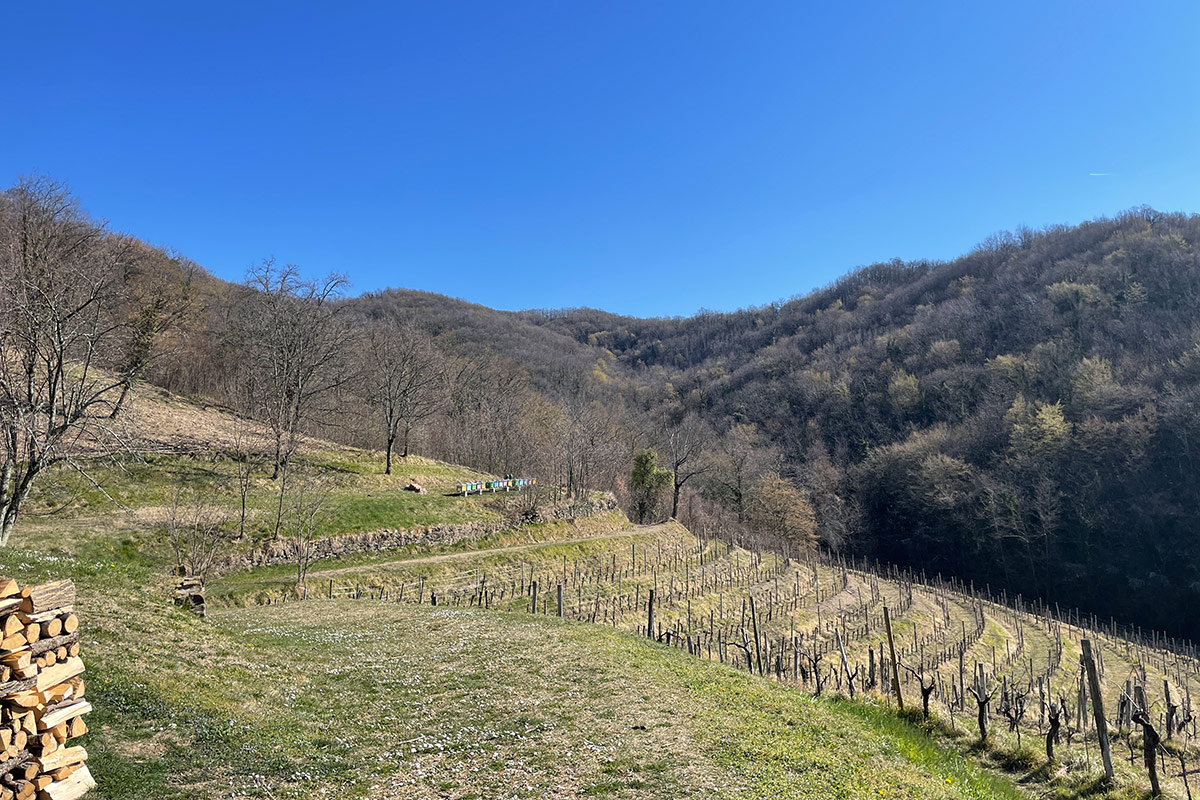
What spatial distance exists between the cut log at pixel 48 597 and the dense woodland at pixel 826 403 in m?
14.4

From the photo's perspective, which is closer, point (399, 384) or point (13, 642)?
point (13, 642)

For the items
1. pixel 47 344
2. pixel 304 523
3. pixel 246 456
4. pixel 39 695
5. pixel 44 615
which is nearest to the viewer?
pixel 39 695

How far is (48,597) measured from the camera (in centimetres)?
584

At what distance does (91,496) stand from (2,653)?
87.1 feet

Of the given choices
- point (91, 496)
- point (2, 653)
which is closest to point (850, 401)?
point (91, 496)

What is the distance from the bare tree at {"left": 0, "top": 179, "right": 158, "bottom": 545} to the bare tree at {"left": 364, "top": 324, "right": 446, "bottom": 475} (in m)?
17.0

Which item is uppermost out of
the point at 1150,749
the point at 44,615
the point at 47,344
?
the point at 47,344

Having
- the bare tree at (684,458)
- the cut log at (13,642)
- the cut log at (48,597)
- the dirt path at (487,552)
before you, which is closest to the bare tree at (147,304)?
the dirt path at (487,552)

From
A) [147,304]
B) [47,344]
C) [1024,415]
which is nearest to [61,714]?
[47,344]

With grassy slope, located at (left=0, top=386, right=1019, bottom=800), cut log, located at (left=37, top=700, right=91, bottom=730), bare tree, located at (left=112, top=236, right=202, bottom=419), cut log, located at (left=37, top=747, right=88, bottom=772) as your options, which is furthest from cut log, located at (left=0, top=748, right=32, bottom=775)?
bare tree, located at (left=112, top=236, right=202, bottom=419)

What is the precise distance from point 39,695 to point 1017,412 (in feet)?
292

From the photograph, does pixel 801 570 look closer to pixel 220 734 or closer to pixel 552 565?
pixel 552 565

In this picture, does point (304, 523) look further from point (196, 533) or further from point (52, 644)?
point (52, 644)

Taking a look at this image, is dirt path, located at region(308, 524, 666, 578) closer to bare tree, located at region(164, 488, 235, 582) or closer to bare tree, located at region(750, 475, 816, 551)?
bare tree, located at region(164, 488, 235, 582)
